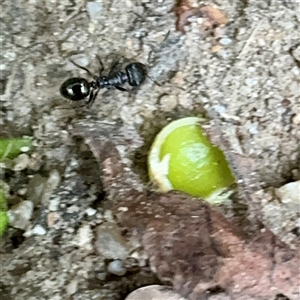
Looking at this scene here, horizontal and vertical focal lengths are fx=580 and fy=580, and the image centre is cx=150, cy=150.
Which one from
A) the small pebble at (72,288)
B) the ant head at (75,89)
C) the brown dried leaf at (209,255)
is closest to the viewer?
the brown dried leaf at (209,255)

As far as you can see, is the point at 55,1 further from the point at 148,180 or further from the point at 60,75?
the point at 148,180

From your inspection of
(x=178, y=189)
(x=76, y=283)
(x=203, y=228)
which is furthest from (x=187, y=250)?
(x=76, y=283)

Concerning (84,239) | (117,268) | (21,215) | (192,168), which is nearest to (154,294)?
(117,268)

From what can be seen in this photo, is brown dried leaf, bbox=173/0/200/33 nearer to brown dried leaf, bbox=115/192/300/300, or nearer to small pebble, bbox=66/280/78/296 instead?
brown dried leaf, bbox=115/192/300/300

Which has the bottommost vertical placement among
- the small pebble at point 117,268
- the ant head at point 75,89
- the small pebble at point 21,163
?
the small pebble at point 117,268

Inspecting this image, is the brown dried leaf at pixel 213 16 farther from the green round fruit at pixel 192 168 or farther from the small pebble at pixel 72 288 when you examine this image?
the small pebble at pixel 72 288


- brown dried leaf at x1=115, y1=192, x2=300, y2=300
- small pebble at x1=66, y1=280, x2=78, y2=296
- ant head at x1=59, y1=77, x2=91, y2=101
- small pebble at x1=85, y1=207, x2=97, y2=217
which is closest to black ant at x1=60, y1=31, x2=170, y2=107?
ant head at x1=59, y1=77, x2=91, y2=101

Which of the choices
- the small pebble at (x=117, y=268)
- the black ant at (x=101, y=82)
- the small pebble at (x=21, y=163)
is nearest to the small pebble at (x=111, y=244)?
the small pebble at (x=117, y=268)

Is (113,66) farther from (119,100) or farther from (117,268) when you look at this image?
(117,268)
